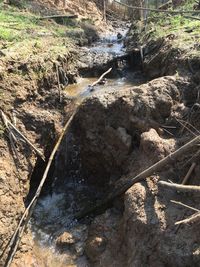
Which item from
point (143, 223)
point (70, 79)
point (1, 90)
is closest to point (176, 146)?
point (143, 223)

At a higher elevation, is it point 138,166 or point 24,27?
point 24,27

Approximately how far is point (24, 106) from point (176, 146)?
118 inches

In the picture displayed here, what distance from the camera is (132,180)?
5.77m

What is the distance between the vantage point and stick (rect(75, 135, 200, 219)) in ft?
17.1

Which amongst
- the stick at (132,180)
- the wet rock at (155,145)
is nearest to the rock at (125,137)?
the wet rock at (155,145)

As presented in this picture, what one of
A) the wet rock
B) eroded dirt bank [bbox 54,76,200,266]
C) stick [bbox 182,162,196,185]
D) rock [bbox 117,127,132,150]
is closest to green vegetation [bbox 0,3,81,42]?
eroded dirt bank [bbox 54,76,200,266]

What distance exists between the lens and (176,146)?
5859mm

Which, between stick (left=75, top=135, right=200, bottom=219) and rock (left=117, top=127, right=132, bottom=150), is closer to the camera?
stick (left=75, top=135, right=200, bottom=219)

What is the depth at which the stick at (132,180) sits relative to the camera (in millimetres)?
5206

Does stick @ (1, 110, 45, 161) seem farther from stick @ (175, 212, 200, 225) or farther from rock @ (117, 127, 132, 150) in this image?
stick @ (175, 212, 200, 225)

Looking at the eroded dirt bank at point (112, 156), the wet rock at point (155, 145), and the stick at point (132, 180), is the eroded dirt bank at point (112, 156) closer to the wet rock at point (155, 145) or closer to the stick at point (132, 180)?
the wet rock at point (155, 145)

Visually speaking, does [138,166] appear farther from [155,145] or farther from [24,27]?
[24,27]

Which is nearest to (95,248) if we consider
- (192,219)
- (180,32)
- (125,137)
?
(192,219)

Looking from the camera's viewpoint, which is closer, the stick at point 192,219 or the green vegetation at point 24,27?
the stick at point 192,219
